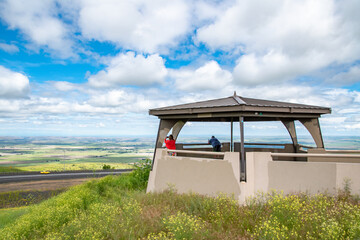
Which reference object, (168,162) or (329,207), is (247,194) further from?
(168,162)

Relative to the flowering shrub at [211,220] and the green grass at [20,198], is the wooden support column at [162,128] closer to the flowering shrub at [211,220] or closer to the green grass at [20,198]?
the flowering shrub at [211,220]

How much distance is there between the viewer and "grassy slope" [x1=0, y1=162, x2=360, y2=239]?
18.3 feet

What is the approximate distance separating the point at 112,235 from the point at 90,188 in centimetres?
1037

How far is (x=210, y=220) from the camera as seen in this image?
689 centimetres

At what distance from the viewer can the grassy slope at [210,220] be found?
5570 mm

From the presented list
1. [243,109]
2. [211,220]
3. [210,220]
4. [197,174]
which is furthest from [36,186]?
[243,109]

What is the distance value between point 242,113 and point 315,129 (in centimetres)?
441

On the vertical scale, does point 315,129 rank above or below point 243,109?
below

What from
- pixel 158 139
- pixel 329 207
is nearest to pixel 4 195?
pixel 158 139

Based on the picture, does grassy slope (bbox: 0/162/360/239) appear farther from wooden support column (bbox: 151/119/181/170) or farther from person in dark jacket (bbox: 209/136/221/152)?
person in dark jacket (bbox: 209/136/221/152)

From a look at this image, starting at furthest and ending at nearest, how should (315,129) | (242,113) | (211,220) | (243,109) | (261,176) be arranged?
(315,129), (242,113), (243,109), (261,176), (211,220)

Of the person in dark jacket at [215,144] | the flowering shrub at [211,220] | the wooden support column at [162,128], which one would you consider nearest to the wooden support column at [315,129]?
the flowering shrub at [211,220]

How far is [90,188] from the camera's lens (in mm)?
15383

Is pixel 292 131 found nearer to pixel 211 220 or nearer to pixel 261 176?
pixel 261 176
